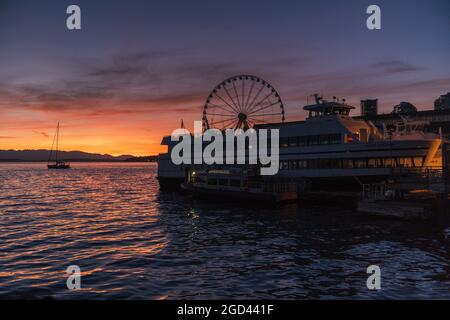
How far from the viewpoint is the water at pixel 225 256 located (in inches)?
663

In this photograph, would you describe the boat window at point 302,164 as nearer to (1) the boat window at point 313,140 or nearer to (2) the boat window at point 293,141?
(1) the boat window at point 313,140

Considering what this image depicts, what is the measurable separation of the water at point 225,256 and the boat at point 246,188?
6.81 meters

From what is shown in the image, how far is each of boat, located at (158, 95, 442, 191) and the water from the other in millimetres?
12046

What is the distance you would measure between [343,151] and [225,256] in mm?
33349

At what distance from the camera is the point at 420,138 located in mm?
50406

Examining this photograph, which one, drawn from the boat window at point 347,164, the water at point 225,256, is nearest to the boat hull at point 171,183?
the boat window at point 347,164

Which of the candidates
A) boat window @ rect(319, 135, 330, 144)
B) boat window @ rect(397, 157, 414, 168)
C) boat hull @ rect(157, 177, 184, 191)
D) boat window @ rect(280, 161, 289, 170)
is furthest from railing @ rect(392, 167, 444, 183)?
boat hull @ rect(157, 177, 184, 191)

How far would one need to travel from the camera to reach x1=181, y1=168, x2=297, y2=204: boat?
46812 millimetres

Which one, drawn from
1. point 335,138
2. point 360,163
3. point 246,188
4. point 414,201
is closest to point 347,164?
point 360,163

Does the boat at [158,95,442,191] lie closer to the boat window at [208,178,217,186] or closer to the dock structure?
the dock structure

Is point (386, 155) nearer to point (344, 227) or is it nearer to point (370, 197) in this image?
point (370, 197)

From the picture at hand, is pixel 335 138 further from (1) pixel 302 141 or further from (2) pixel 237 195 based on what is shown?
(2) pixel 237 195

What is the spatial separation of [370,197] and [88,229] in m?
27.8
